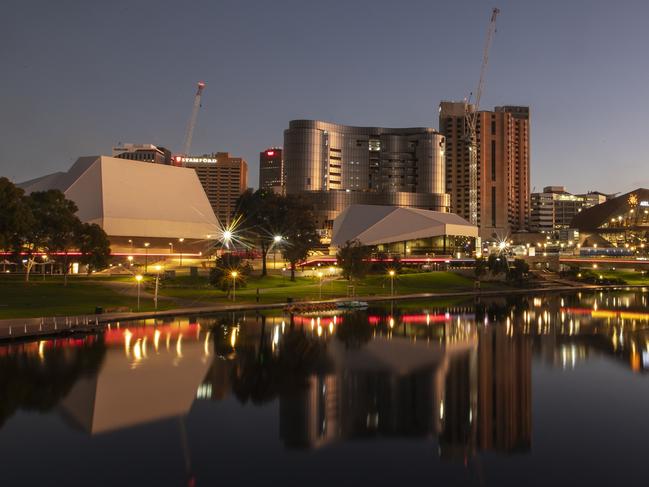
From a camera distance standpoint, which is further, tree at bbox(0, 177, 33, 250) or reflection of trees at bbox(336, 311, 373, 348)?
tree at bbox(0, 177, 33, 250)

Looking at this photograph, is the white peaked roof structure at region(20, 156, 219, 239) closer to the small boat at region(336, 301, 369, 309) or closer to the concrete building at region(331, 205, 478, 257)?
the concrete building at region(331, 205, 478, 257)

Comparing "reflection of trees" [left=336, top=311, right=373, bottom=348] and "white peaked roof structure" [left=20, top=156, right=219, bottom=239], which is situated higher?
"white peaked roof structure" [left=20, top=156, right=219, bottom=239]

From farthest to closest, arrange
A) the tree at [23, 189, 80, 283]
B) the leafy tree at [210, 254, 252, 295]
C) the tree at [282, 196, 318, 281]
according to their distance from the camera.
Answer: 1. the tree at [282, 196, 318, 281]
2. the tree at [23, 189, 80, 283]
3. the leafy tree at [210, 254, 252, 295]

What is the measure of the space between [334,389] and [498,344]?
63.9 ft

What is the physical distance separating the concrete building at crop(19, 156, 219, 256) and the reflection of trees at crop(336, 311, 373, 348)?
68272 millimetres

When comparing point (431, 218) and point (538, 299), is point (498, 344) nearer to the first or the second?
point (538, 299)

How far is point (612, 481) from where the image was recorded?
1836 centimetres

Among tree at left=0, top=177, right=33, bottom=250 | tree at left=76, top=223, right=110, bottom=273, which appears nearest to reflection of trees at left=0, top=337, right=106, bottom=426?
tree at left=0, top=177, right=33, bottom=250

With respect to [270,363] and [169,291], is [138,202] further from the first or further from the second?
[270,363]

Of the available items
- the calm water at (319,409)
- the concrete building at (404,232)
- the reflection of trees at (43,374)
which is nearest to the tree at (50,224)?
the calm water at (319,409)

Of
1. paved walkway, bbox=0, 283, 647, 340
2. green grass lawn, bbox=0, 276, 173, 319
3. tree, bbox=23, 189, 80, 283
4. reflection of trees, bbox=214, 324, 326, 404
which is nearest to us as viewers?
reflection of trees, bbox=214, 324, 326, 404

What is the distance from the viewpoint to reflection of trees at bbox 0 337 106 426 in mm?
25469

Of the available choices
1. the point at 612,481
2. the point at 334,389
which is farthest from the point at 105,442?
the point at 612,481

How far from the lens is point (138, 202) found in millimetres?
119438
